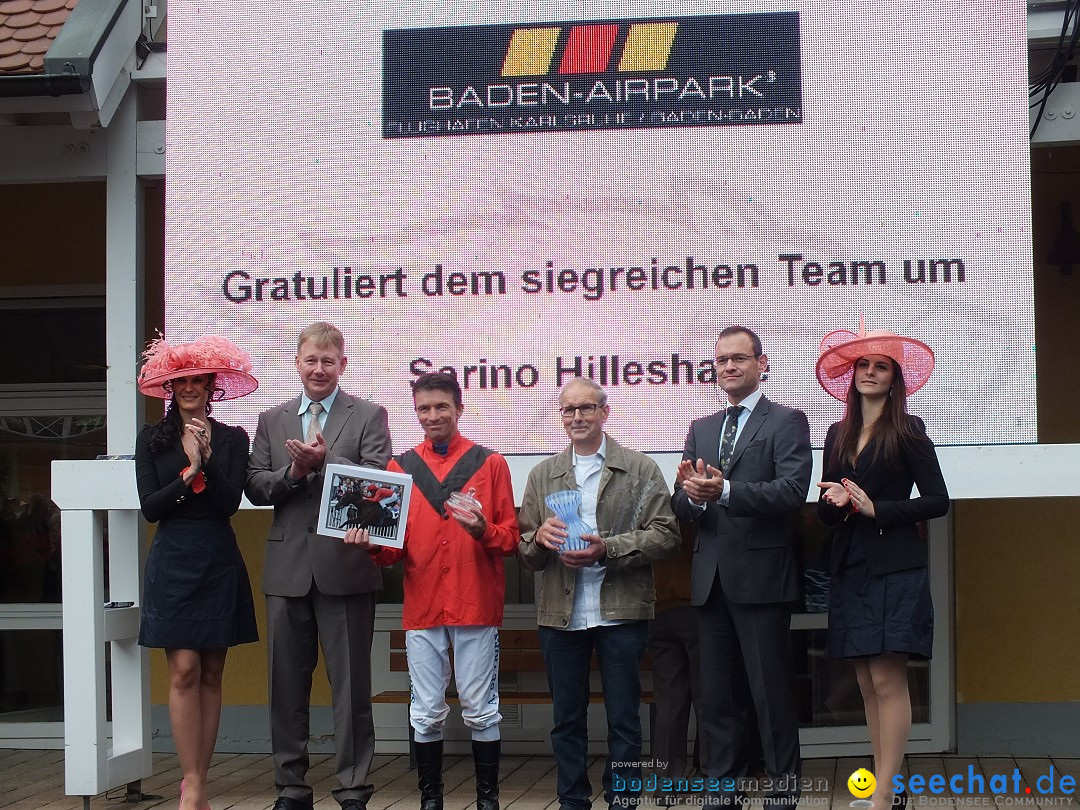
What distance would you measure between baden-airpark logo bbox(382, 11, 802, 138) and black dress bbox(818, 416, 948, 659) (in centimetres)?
172

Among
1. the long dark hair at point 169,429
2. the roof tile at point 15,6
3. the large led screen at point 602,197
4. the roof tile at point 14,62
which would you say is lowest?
the long dark hair at point 169,429

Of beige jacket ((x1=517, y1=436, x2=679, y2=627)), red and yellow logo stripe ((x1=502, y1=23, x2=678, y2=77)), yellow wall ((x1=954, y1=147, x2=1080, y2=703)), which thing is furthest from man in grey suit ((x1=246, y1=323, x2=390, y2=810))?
yellow wall ((x1=954, y1=147, x2=1080, y2=703))

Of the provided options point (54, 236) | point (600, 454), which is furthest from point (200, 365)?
point (54, 236)

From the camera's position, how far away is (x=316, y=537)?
201 inches

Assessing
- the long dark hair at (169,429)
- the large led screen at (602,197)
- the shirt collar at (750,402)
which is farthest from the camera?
the large led screen at (602,197)

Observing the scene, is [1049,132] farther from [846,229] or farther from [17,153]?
[17,153]

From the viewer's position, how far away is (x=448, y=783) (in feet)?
20.8

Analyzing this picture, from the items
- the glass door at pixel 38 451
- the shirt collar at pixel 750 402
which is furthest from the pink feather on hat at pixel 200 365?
the glass door at pixel 38 451

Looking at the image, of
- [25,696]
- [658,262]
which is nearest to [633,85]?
[658,262]

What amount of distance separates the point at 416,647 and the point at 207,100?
270 cm

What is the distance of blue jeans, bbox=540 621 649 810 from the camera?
16.0 feet

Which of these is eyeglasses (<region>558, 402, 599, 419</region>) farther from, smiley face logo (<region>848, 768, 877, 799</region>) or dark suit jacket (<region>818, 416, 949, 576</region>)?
smiley face logo (<region>848, 768, 877, 799</region>)

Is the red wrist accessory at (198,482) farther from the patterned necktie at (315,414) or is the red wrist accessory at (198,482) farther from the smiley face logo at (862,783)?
the smiley face logo at (862,783)

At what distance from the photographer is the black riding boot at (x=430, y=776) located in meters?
5.04
